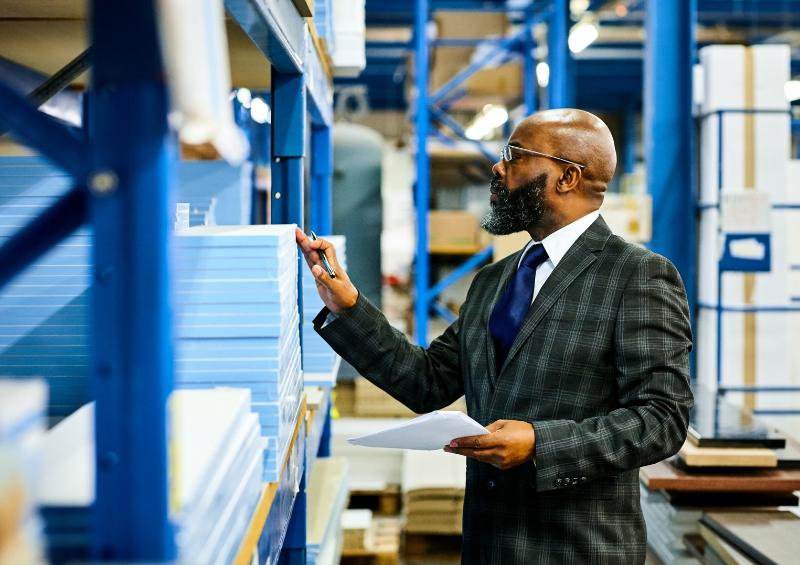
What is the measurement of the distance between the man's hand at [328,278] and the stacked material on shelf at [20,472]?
3.97 feet

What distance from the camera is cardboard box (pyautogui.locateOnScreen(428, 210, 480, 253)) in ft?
19.5

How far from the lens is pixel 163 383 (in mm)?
781

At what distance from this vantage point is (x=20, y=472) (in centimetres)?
71

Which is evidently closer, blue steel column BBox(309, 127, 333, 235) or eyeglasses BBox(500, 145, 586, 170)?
eyeglasses BBox(500, 145, 586, 170)

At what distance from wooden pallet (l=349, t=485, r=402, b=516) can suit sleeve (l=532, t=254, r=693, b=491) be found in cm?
332

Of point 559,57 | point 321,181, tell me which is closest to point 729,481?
point 321,181

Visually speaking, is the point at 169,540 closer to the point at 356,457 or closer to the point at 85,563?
the point at 85,563

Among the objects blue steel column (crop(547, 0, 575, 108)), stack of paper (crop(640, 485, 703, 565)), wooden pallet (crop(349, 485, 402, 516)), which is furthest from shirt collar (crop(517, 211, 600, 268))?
blue steel column (crop(547, 0, 575, 108))

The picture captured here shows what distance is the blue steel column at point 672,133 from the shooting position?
479cm

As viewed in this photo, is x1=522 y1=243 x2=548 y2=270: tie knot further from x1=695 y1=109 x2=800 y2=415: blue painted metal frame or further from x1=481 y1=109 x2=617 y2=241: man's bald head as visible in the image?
x1=695 y1=109 x2=800 y2=415: blue painted metal frame

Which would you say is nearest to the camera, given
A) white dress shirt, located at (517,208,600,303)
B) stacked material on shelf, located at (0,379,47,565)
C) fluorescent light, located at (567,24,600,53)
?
stacked material on shelf, located at (0,379,47,565)

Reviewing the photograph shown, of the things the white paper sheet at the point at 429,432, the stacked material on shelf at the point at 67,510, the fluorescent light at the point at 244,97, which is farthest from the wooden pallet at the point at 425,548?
the stacked material on shelf at the point at 67,510

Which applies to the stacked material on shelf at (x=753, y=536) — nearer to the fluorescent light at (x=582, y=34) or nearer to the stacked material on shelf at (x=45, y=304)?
the stacked material on shelf at (x=45, y=304)

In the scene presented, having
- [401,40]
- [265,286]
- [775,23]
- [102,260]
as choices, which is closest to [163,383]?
[102,260]
